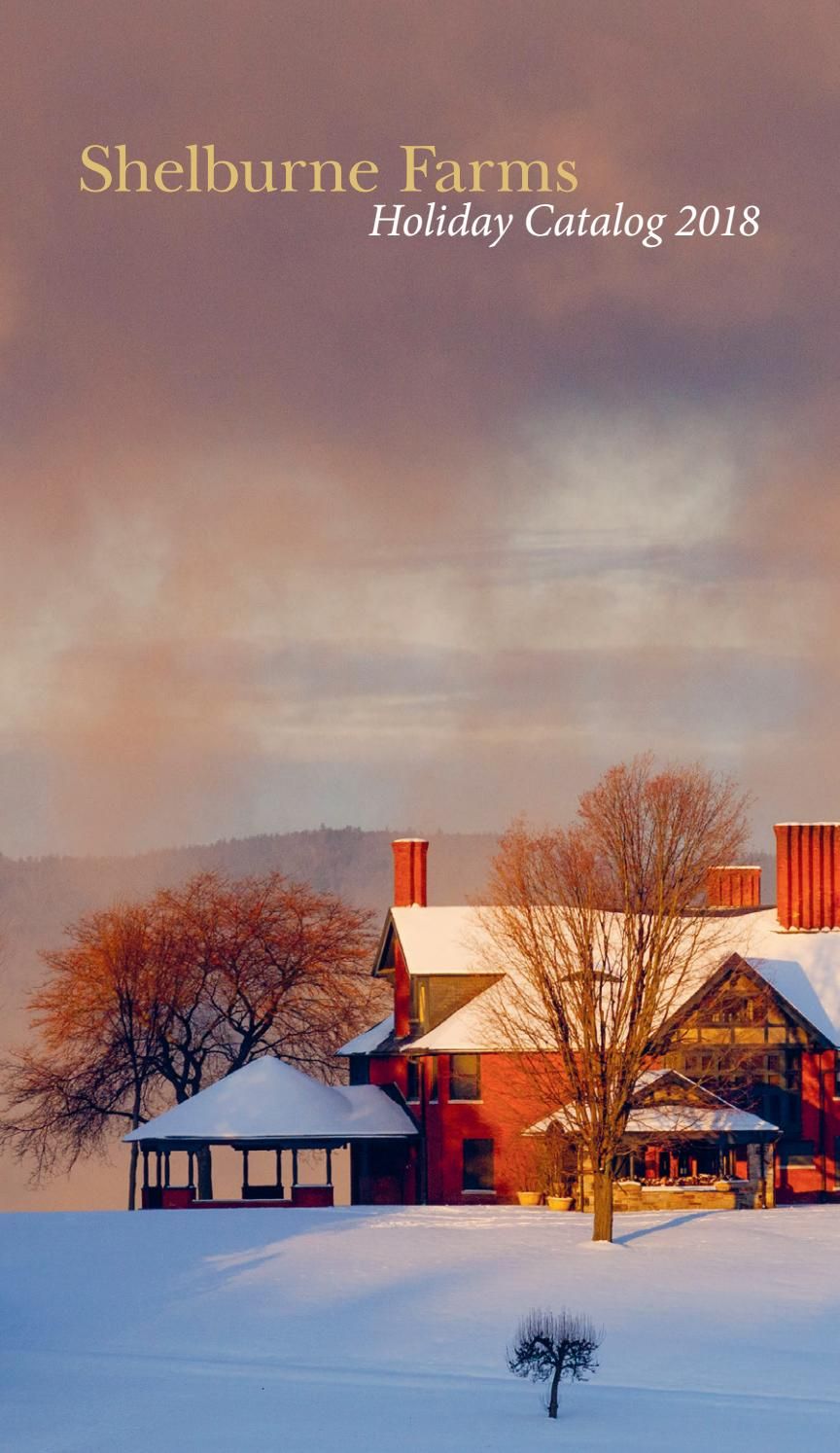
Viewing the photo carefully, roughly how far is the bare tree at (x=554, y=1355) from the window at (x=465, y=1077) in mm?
24375

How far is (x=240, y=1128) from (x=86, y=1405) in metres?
28.8

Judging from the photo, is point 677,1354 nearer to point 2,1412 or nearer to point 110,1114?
point 2,1412

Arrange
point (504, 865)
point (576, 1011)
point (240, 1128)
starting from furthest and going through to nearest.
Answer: point (240, 1128) → point (504, 865) → point (576, 1011)

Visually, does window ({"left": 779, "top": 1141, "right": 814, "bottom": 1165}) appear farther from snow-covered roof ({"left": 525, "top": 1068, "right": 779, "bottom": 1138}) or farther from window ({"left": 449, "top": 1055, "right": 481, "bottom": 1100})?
window ({"left": 449, "top": 1055, "right": 481, "bottom": 1100})

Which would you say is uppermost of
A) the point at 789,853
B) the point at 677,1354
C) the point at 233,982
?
the point at 789,853

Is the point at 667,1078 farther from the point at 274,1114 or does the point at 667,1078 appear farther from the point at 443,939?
the point at 274,1114

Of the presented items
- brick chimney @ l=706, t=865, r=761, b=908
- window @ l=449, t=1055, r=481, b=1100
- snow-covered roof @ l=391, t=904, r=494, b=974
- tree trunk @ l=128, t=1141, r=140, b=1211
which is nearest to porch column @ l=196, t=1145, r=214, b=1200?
tree trunk @ l=128, t=1141, r=140, b=1211

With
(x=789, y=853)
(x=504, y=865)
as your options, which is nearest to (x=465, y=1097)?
A: (x=504, y=865)

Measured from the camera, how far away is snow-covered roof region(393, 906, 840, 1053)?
59188 mm

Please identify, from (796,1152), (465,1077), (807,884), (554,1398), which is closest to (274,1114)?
(465,1077)

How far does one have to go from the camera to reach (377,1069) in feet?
216

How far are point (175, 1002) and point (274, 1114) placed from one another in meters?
12.5

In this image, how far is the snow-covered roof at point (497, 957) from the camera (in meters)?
59.2

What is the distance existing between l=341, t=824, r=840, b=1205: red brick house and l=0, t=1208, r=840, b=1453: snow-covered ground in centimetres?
390
